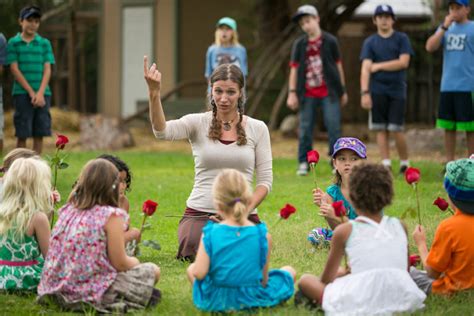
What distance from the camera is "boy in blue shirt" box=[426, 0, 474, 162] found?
9.66m

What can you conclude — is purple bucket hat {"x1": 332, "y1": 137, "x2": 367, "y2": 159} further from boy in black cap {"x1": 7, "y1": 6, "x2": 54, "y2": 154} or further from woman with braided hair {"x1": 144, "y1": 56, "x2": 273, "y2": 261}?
boy in black cap {"x1": 7, "y1": 6, "x2": 54, "y2": 154}

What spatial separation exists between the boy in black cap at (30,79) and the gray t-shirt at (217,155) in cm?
479

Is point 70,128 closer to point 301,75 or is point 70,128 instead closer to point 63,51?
point 63,51

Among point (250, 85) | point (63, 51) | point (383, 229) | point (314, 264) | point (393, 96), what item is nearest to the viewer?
point (383, 229)

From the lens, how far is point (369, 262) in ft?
14.5

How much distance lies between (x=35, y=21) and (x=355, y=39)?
8.92 m

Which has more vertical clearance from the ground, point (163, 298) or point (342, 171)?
point (342, 171)

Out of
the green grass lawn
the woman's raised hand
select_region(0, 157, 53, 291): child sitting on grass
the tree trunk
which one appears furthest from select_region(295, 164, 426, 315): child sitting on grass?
the tree trunk

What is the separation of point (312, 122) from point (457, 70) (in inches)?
74.7

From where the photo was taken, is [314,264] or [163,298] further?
[314,264]

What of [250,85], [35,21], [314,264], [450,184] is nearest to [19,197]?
[314,264]

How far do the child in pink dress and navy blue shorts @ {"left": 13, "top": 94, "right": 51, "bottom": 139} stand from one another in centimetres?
600

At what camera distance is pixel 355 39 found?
18.1m

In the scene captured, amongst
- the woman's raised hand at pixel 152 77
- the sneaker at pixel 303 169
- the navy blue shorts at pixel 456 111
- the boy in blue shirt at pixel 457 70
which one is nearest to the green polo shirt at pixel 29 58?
the sneaker at pixel 303 169
